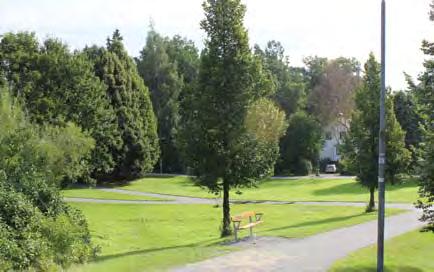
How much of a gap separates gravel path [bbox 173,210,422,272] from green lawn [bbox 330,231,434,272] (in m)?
0.44

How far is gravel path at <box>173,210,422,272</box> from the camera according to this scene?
14.6m

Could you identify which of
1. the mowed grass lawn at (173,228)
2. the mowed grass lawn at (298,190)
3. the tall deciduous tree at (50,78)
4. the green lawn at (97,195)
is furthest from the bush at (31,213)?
the green lawn at (97,195)

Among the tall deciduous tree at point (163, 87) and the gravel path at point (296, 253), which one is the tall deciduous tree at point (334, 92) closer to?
the tall deciduous tree at point (163, 87)

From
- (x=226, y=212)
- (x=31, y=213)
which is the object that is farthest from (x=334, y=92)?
(x=31, y=213)

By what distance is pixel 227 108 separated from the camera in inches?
817

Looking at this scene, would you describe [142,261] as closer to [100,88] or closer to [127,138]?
[100,88]

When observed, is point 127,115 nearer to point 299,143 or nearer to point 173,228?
point 299,143

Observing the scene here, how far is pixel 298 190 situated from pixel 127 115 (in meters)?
19.9

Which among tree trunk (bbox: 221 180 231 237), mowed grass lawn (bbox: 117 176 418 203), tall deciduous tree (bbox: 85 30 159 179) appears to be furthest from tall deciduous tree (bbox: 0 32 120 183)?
tree trunk (bbox: 221 180 231 237)

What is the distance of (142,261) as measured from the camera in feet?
51.9

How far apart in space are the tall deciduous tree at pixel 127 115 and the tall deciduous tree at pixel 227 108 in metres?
37.8

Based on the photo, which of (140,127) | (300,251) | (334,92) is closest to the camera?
(300,251)

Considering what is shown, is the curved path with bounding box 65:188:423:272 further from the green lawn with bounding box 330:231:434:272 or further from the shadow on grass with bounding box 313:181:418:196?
the shadow on grass with bounding box 313:181:418:196

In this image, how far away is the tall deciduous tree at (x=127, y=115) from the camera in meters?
59.1
